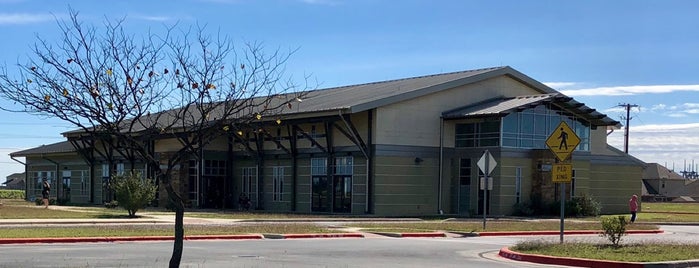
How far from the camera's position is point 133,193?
34.8 m

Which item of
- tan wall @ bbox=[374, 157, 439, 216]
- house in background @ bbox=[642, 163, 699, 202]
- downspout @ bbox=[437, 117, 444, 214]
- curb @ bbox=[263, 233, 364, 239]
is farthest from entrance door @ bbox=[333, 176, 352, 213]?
house in background @ bbox=[642, 163, 699, 202]

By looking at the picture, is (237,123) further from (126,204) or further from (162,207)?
(162,207)

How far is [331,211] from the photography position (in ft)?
145

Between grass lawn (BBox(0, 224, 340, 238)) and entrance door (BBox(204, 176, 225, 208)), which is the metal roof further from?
grass lawn (BBox(0, 224, 340, 238))

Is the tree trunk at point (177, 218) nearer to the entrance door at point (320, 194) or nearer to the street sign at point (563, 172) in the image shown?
the street sign at point (563, 172)

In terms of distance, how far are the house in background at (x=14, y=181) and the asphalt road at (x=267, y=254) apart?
425 feet

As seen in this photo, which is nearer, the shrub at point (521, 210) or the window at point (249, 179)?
the shrub at point (521, 210)

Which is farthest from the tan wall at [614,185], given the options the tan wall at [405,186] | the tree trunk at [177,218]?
the tree trunk at [177,218]

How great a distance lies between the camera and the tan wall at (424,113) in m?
41.5

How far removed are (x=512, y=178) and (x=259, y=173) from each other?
14203mm

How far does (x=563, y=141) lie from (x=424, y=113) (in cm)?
2314

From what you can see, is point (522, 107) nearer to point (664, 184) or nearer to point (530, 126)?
point (530, 126)

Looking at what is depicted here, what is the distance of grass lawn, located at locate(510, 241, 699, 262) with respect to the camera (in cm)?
1625

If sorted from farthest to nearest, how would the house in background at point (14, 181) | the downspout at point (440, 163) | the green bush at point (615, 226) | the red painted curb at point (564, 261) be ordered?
the house in background at point (14, 181), the downspout at point (440, 163), the green bush at point (615, 226), the red painted curb at point (564, 261)
